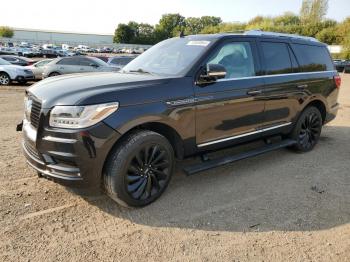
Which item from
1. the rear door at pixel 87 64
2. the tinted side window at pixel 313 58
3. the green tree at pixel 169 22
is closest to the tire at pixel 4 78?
the rear door at pixel 87 64

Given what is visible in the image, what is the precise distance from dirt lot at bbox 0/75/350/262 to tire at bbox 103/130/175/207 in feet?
0.65

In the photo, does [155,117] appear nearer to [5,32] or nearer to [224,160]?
[224,160]

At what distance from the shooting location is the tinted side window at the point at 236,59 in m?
4.58

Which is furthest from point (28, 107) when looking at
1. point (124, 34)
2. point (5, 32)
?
point (5, 32)

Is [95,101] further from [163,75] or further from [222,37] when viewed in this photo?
[222,37]

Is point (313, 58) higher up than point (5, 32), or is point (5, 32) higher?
point (5, 32)

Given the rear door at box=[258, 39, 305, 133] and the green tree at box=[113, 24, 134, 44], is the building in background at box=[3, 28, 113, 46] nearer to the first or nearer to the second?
the green tree at box=[113, 24, 134, 44]

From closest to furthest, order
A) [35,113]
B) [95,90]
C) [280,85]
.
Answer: [95,90] < [35,113] < [280,85]

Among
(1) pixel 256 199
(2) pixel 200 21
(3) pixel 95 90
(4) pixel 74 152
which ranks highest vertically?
(2) pixel 200 21

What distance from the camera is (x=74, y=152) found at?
11.1ft

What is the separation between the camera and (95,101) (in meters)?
3.41

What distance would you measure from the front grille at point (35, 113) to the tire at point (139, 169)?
2.71 ft

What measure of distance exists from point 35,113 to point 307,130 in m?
4.52

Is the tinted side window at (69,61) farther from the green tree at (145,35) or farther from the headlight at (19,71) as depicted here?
the green tree at (145,35)
